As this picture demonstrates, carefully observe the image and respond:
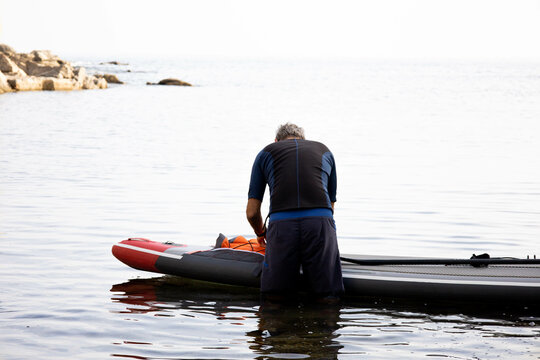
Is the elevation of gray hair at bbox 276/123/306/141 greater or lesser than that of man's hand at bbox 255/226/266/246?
greater

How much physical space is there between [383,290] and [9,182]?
29.2 ft

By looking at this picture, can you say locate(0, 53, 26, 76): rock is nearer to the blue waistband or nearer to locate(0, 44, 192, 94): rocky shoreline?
locate(0, 44, 192, 94): rocky shoreline

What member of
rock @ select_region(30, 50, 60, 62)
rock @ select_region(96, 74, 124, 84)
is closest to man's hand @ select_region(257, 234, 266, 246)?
rock @ select_region(30, 50, 60, 62)

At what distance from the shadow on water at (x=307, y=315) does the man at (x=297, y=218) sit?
22 cm

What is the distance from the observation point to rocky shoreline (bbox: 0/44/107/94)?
4388 cm

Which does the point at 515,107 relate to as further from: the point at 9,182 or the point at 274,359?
the point at 274,359

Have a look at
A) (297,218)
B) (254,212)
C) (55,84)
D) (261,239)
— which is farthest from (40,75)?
(297,218)

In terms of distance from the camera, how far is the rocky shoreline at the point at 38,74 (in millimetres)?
43875

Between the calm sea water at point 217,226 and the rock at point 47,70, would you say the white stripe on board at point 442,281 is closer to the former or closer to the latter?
the calm sea water at point 217,226

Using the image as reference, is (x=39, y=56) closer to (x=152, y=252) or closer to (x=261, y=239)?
(x=152, y=252)

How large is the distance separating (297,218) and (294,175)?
0.34 m

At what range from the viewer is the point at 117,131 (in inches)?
928

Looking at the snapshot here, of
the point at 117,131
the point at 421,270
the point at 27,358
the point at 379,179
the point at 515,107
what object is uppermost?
the point at 515,107

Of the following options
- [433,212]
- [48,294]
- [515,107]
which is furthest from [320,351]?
[515,107]
